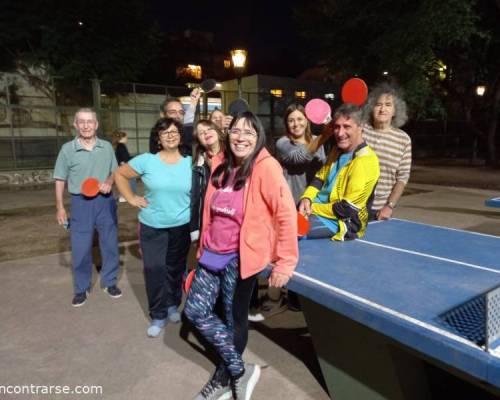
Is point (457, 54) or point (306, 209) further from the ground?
point (457, 54)

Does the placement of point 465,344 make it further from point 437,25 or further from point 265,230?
point 437,25

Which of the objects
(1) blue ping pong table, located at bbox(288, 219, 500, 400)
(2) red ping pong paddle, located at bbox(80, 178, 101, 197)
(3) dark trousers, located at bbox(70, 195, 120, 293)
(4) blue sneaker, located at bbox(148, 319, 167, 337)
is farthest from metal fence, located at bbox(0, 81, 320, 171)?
(1) blue ping pong table, located at bbox(288, 219, 500, 400)

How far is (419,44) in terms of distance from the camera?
39.9ft

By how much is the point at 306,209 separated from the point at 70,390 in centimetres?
196

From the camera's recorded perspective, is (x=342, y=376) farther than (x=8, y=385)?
No

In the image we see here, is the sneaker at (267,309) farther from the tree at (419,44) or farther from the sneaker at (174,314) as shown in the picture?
the tree at (419,44)

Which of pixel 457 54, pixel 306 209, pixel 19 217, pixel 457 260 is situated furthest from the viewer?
pixel 457 54

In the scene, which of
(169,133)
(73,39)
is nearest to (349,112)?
(169,133)

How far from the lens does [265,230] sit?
2295 millimetres

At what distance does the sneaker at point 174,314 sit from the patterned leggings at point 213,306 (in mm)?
1245

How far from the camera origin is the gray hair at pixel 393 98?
342cm

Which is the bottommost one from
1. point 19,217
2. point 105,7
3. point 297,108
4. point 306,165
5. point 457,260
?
point 19,217

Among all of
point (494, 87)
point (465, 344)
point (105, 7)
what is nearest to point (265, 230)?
point (465, 344)

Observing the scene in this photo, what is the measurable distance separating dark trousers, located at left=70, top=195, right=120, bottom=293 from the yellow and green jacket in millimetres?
2012
